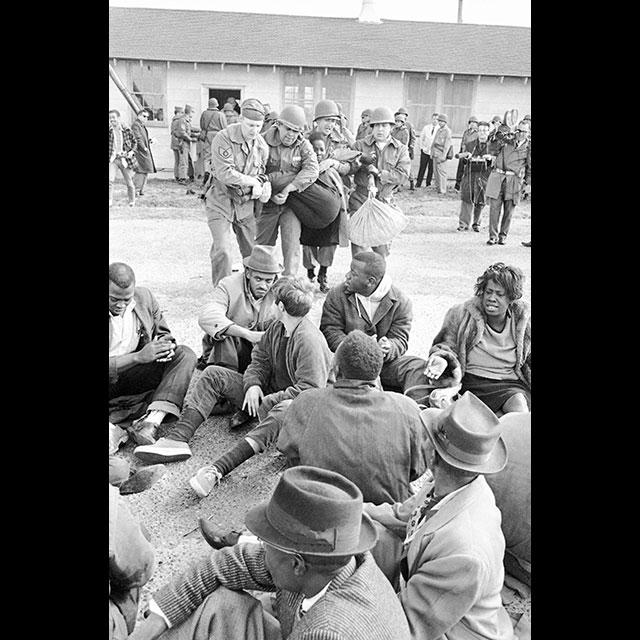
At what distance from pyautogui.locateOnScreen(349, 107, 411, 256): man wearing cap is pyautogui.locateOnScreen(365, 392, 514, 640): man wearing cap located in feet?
19.3

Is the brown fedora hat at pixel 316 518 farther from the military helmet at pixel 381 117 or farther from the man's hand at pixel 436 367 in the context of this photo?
the military helmet at pixel 381 117

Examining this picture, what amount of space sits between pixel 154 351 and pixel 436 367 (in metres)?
1.65

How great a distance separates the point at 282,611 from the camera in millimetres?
2135

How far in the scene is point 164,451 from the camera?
13.1 feet

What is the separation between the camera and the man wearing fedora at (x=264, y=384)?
392 centimetres

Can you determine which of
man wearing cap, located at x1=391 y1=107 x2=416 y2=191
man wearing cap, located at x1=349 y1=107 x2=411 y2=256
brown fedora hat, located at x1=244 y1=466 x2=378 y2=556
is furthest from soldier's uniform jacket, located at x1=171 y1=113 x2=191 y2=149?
brown fedora hat, located at x1=244 y1=466 x2=378 y2=556

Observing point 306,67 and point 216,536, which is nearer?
point 216,536

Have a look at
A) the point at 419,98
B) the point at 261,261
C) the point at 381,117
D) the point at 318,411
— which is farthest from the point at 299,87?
the point at 318,411

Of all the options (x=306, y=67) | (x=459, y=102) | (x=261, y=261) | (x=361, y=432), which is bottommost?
(x=361, y=432)

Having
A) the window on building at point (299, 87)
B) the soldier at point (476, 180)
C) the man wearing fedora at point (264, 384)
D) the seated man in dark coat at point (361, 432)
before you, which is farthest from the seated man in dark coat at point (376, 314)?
the window on building at point (299, 87)

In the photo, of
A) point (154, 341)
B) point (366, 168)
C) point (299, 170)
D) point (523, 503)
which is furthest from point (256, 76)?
point (523, 503)

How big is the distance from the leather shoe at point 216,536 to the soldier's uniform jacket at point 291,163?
4.17 metres

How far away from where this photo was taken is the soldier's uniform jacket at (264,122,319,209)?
6793 mm

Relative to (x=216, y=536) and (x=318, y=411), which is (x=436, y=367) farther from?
(x=216, y=536)
